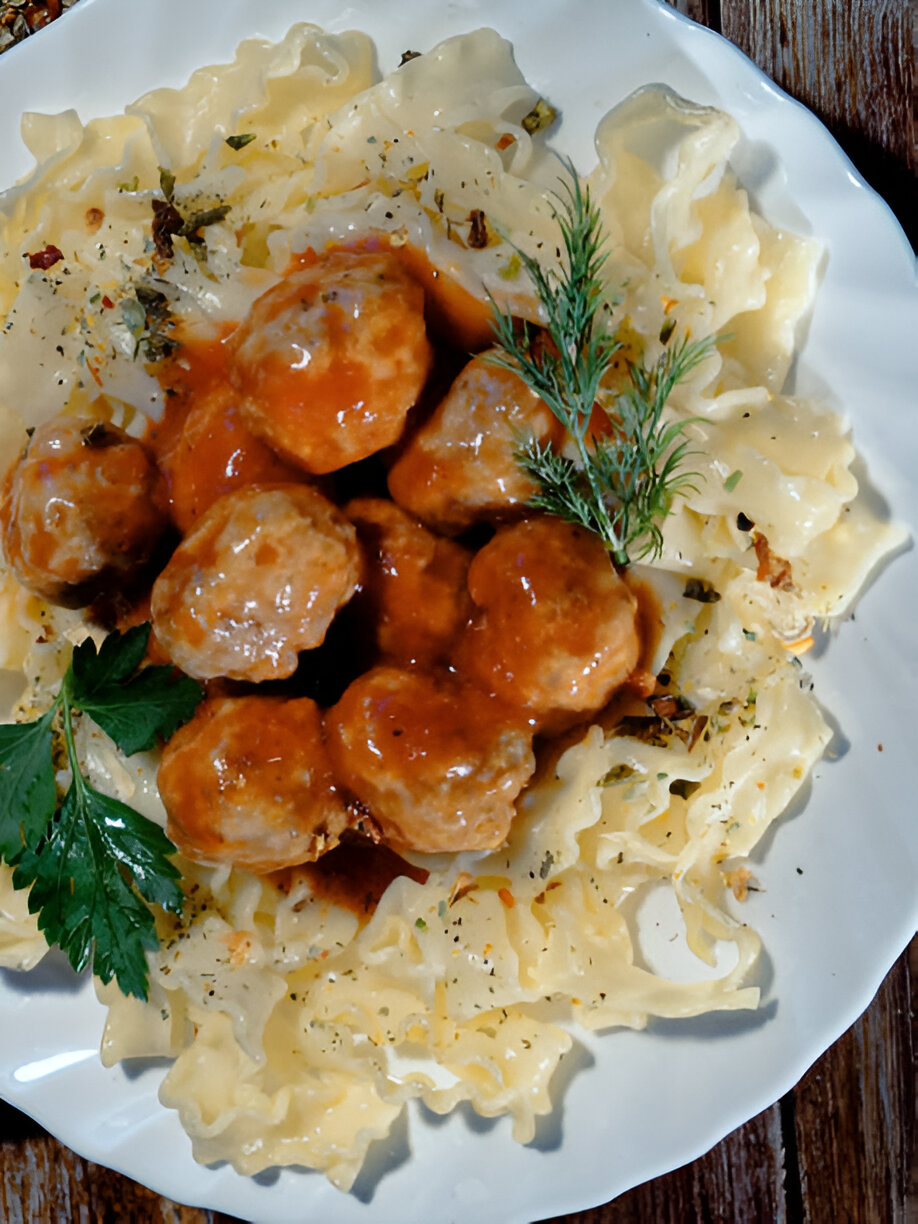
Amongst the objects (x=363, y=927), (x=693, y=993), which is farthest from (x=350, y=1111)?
(x=693, y=993)

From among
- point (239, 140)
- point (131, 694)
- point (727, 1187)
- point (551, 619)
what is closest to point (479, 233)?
point (239, 140)

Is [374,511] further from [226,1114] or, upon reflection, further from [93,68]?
[226,1114]

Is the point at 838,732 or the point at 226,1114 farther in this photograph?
the point at 226,1114

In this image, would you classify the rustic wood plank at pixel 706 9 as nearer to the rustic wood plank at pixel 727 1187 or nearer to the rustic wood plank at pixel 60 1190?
the rustic wood plank at pixel 727 1187

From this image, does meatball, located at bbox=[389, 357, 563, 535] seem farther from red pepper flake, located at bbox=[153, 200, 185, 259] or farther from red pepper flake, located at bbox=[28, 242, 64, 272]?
red pepper flake, located at bbox=[28, 242, 64, 272]

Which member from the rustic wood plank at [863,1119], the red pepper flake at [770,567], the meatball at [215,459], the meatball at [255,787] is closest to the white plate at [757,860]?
the red pepper flake at [770,567]

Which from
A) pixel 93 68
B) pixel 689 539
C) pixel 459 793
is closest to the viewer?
pixel 459 793

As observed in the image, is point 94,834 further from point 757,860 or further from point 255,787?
point 757,860
